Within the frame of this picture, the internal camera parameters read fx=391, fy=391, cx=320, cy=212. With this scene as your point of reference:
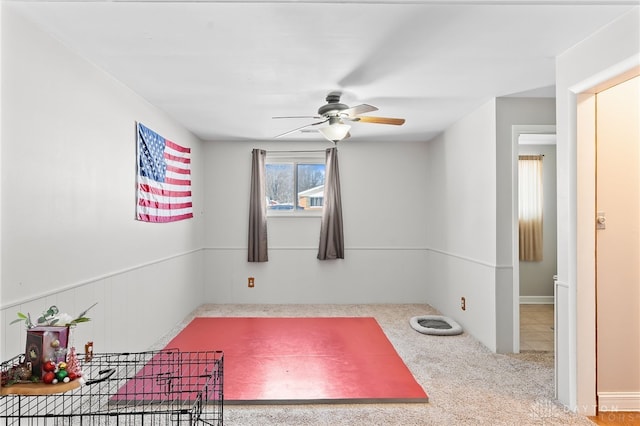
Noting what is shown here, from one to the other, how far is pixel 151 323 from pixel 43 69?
2490mm

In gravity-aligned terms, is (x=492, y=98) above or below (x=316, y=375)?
above

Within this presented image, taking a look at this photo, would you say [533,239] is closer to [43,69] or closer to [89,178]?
[89,178]

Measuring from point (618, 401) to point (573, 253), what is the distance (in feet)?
3.44

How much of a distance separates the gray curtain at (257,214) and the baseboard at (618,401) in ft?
13.5

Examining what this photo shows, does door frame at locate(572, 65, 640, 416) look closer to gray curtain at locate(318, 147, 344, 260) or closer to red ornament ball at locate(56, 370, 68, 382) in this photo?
red ornament ball at locate(56, 370, 68, 382)

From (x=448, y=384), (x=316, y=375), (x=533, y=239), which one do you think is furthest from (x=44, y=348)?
(x=533, y=239)

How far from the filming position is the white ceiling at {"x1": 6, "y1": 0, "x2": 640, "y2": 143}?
209 centimetres

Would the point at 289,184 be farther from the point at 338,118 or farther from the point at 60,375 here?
the point at 60,375

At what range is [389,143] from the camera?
5.82m

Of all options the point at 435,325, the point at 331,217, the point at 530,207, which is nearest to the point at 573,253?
the point at 435,325

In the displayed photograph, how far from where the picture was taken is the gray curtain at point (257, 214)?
5.64 m

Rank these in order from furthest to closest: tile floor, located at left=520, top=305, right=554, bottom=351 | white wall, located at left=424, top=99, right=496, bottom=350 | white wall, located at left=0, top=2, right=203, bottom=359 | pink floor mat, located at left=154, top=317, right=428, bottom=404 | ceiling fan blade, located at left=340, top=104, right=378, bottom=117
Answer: tile floor, located at left=520, top=305, right=554, bottom=351 < white wall, located at left=424, top=99, right=496, bottom=350 < ceiling fan blade, located at left=340, top=104, right=378, bottom=117 < pink floor mat, located at left=154, top=317, right=428, bottom=404 < white wall, located at left=0, top=2, right=203, bottom=359

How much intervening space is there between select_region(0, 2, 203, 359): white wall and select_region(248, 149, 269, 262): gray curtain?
1710 mm

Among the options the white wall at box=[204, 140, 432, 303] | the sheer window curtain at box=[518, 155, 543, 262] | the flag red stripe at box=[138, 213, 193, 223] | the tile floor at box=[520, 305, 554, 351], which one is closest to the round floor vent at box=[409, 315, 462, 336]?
the tile floor at box=[520, 305, 554, 351]
